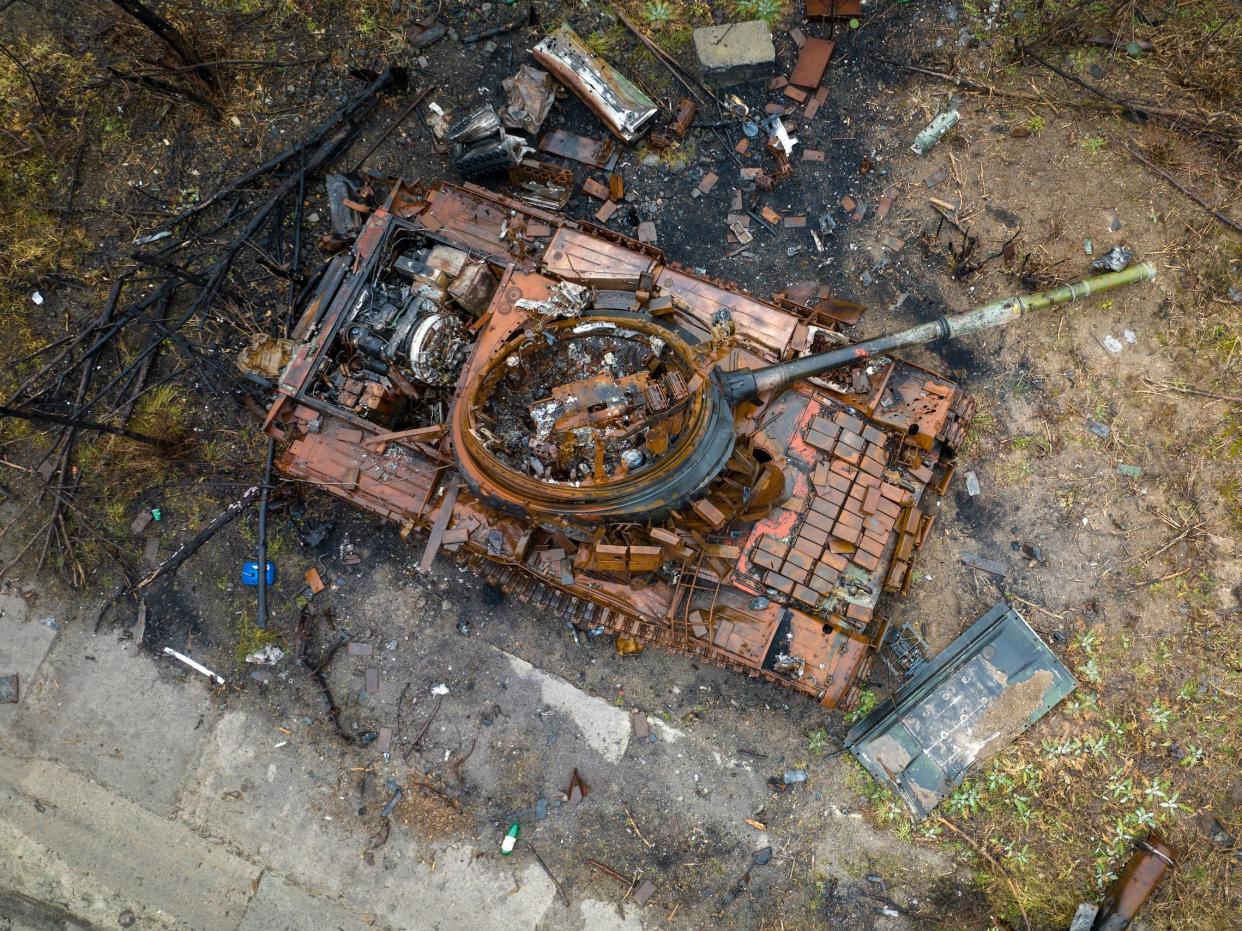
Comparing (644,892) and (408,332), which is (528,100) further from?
(644,892)

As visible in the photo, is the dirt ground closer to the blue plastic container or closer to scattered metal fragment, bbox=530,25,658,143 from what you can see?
the blue plastic container

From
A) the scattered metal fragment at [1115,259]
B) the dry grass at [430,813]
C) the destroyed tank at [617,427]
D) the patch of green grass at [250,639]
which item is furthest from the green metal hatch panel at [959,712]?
the patch of green grass at [250,639]

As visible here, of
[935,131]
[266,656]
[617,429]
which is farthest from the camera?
[935,131]

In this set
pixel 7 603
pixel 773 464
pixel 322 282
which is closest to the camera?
pixel 773 464

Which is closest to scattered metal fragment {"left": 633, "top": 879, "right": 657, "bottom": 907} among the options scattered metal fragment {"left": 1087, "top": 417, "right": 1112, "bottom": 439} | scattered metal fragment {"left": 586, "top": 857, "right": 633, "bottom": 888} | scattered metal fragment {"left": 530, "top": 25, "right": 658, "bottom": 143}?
scattered metal fragment {"left": 586, "top": 857, "right": 633, "bottom": 888}

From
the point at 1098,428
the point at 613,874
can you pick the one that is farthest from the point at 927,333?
the point at 613,874

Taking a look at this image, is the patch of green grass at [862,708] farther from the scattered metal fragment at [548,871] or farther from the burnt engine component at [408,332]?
the burnt engine component at [408,332]

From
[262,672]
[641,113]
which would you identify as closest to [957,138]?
[641,113]

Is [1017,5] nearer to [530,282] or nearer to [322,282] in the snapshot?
[530,282]
